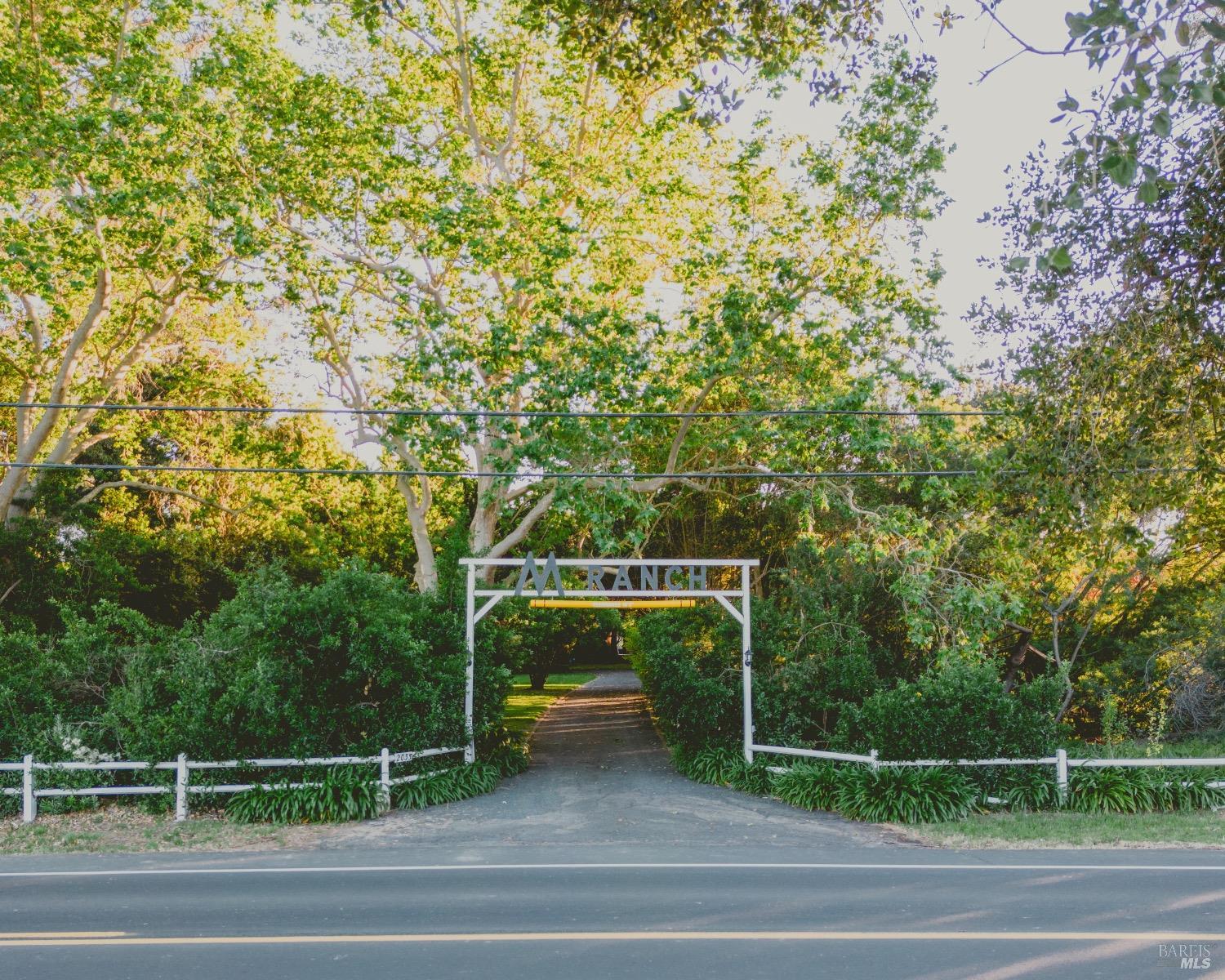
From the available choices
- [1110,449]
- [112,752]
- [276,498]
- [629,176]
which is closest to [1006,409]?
[1110,449]

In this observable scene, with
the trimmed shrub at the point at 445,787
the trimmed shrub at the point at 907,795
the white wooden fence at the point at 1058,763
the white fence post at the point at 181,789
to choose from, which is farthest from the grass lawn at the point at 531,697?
the white wooden fence at the point at 1058,763

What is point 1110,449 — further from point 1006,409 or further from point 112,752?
point 112,752

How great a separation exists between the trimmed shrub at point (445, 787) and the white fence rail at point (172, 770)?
0.37m

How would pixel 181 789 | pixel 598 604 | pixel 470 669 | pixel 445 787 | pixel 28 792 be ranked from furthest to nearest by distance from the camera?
1. pixel 598 604
2. pixel 470 669
3. pixel 445 787
4. pixel 181 789
5. pixel 28 792

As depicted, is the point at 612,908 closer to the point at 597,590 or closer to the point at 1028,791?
the point at 597,590

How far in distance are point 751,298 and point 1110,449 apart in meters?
10.2

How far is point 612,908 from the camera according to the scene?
8453 mm

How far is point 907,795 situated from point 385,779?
7.32m

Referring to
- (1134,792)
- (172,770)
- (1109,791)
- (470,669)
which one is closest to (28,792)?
(172,770)

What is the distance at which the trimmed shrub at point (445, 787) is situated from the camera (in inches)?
559

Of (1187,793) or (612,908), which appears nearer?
(612,908)

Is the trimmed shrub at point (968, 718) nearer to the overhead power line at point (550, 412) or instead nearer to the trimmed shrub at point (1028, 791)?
the trimmed shrub at point (1028, 791)

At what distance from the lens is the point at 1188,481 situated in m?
7.75

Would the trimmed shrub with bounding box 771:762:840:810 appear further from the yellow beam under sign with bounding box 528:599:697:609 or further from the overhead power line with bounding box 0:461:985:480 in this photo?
the overhead power line with bounding box 0:461:985:480
